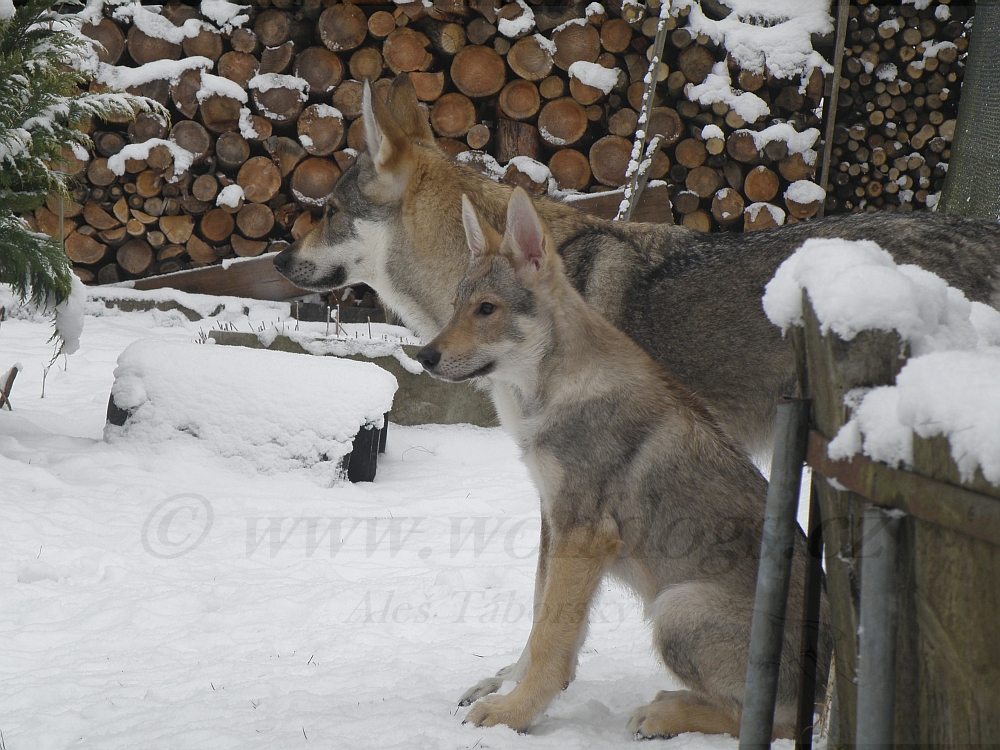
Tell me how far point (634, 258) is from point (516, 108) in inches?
199

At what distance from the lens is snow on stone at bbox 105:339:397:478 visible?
17.1 ft

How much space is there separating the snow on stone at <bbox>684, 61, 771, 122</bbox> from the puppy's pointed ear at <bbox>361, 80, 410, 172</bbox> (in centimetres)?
488

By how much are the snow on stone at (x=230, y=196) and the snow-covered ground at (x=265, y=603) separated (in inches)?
116

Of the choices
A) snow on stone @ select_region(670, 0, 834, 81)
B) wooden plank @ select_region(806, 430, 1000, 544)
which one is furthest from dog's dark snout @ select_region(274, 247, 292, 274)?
snow on stone @ select_region(670, 0, 834, 81)

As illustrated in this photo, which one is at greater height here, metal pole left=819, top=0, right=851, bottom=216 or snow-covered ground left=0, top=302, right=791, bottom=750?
metal pole left=819, top=0, right=851, bottom=216

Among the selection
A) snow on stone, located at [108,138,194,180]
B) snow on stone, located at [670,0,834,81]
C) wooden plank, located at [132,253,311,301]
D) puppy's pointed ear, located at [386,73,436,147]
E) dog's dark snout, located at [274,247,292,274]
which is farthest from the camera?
wooden plank, located at [132,253,311,301]

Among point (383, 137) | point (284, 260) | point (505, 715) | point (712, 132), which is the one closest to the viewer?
point (505, 715)

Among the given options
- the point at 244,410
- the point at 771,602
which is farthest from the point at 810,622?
the point at 244,410

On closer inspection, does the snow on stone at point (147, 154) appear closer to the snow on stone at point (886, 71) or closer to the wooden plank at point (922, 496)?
the snow on stone at point (886, 71)

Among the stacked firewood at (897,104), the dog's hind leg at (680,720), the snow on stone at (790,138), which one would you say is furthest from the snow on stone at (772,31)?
the dog's hind leg at (680,720)

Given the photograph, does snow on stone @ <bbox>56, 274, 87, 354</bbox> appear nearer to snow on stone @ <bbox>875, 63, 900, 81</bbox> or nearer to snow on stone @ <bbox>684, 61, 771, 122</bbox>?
snow on stone @ <bbox>684, 61, 771, 122</bbox>

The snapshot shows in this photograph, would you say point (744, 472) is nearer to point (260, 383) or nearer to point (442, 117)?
point (260, 383)

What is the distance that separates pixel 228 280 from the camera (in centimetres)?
840

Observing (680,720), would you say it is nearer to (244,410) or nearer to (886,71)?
(244,410)
